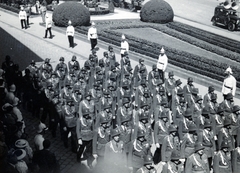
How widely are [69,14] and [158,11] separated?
23.8 feet

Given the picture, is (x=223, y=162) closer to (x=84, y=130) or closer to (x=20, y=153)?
(x=84, y=130)

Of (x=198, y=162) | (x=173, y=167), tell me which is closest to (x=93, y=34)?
(x=198, y=162)

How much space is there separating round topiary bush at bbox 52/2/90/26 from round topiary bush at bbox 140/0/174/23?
18.0 feet

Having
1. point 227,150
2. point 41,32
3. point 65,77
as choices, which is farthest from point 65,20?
point 227,150

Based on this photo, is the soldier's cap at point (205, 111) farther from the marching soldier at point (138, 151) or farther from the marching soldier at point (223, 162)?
the marching soldier at point (138, 151)

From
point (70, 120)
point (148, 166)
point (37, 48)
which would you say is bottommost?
point (37, 48)

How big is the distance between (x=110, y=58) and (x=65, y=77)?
328 cm

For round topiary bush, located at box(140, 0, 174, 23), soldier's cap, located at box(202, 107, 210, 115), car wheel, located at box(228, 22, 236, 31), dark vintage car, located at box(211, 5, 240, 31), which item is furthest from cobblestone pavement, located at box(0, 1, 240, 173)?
dark vintage car, located at box(211, 5, 240, 31)

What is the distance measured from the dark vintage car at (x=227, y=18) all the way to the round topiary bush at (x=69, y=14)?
11533mm

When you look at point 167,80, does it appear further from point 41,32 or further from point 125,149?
point 41,32

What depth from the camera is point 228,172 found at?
7180 millimetres

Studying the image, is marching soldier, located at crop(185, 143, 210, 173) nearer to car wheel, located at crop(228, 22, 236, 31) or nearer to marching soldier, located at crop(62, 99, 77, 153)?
marching soldier, located at crop(62, 99, 77, 153)

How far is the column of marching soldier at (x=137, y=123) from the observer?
7309 millimetres

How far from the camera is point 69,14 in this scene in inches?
912
